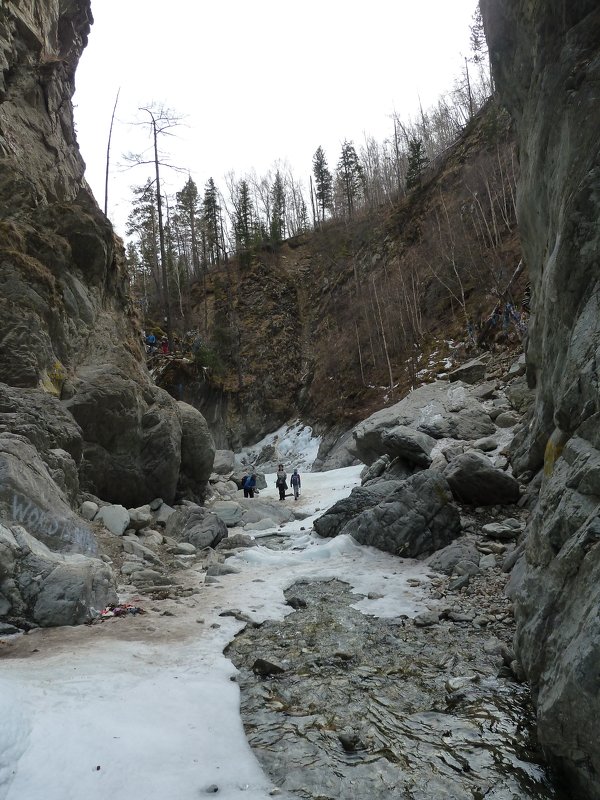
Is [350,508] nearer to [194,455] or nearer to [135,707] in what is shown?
[194,455]

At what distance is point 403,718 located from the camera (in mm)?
4387

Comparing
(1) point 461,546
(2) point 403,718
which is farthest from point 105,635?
(1) point 461,546

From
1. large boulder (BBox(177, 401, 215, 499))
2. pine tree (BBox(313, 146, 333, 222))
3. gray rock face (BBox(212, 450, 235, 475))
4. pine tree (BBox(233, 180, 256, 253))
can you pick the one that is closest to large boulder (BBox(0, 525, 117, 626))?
large boulder (BBox(177, 401, 215, 499))

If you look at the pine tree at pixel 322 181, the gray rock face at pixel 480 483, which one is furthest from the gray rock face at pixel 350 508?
the pine tree at pixel 322 181

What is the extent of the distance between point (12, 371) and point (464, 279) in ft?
92.9

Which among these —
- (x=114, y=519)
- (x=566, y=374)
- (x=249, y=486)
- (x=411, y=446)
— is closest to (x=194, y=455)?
(x=249, y=486)

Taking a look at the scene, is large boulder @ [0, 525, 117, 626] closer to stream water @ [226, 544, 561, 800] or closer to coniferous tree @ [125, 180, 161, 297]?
stream water @ [226, 544, 561, 800]

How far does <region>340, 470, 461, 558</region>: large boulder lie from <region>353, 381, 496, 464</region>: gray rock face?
4.69m

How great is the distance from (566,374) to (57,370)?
38.3 ft

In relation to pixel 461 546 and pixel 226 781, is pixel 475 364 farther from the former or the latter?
pixel 226 781

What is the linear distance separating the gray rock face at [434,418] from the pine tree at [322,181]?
158ft

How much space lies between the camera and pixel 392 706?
4602 millimetres

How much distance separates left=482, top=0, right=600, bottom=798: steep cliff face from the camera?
125 inches

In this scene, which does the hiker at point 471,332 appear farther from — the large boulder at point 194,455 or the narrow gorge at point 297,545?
the large boulder at point 194,455
